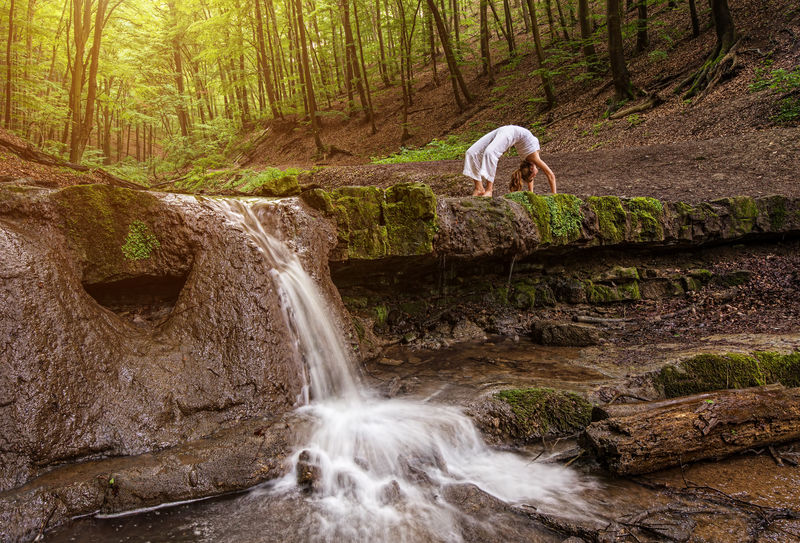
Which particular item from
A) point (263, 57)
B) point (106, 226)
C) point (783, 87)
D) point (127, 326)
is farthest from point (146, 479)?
point (263, 57)

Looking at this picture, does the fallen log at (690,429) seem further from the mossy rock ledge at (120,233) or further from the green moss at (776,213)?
the green moss at (776,213)

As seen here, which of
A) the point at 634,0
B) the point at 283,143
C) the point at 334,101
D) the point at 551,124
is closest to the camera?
the point at 551,124

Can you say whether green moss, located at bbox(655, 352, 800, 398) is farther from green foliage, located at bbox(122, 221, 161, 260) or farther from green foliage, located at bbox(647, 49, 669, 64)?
green foliage, located at bbox(647, 49, 669, 64)

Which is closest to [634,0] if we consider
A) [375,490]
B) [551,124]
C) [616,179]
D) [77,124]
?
[551,124]

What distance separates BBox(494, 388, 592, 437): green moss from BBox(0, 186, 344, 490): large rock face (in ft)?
6.98

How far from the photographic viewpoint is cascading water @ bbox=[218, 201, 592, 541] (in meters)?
2.64

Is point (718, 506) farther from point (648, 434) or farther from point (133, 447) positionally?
point (133, 447)

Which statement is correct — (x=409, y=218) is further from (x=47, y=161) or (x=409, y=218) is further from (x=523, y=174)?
(x=47, y=161)

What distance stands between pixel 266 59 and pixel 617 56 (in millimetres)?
17098

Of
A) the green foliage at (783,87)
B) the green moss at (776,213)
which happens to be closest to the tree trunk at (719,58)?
the green foliage at (783,87)

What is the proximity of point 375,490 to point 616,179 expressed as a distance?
27.7 ft

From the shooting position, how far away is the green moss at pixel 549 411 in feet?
11.5

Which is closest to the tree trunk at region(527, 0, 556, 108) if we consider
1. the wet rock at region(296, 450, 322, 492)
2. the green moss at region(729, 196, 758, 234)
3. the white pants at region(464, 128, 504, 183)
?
the white pants at region(464, 128, 504, 183)

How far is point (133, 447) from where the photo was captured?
299cm
